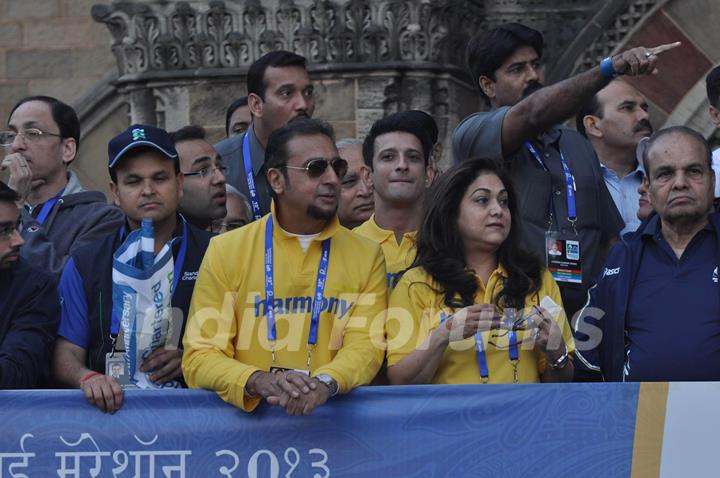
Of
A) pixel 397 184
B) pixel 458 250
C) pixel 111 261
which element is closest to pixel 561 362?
pixel 458 250

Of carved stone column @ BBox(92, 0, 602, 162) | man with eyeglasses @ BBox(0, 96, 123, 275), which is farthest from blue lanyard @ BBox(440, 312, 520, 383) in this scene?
carved stone column @ BBox(92, 0, 602, 162)

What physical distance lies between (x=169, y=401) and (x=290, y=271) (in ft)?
2.16

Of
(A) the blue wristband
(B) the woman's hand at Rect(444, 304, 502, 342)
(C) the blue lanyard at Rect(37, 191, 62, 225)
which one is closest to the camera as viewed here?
(B) the woman's hand at Rect(444, 304, 502, 342)

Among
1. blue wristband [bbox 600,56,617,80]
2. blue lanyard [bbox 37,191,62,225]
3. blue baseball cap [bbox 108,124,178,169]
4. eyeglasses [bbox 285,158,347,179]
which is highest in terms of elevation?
blue wristband [bbox 600,56,617,80]

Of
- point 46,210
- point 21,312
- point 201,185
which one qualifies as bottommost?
point 21,312

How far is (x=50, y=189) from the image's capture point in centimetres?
768

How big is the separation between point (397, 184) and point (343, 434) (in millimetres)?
1563

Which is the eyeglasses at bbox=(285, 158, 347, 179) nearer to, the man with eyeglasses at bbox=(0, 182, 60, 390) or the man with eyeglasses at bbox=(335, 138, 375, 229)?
the man with eyeglasses at bbox=(0, 182, 60, 390)

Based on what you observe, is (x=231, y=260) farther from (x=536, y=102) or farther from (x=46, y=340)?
(x=536, y=102)

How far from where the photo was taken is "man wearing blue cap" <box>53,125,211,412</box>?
6434 millimetres

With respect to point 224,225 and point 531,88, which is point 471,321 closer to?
point 531,88

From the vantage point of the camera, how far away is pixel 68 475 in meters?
6.07

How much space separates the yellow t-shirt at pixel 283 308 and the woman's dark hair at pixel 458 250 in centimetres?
26

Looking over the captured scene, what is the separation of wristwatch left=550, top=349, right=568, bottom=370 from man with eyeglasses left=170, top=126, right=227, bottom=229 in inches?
80.5
